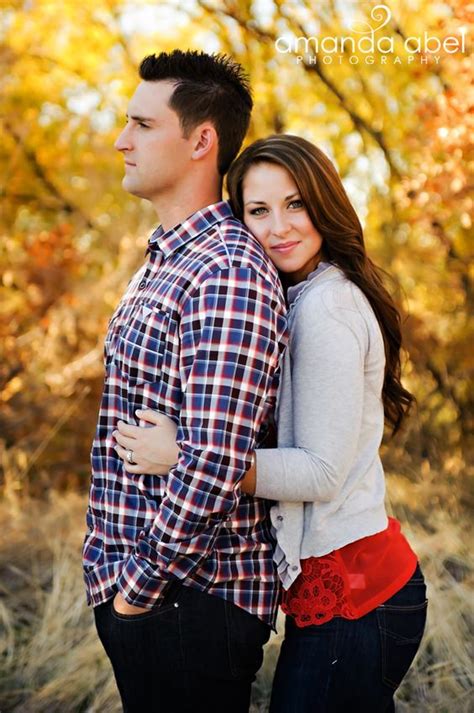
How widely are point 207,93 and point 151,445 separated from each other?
3.06 ft

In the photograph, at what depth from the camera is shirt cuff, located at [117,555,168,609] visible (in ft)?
6.12

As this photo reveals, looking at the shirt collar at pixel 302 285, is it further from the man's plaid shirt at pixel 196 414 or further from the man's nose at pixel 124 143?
the man's nose at pixel 124 143

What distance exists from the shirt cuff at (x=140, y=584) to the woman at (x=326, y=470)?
21 centimetres

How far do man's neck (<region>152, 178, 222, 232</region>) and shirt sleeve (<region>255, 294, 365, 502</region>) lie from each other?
44cm

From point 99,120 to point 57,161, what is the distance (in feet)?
1.55

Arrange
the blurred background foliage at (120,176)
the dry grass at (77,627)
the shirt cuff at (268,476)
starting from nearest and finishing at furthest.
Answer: the shirt cuff at (268,476) < the dry grass at (77,627) < the blurred background foliage at (120,176)

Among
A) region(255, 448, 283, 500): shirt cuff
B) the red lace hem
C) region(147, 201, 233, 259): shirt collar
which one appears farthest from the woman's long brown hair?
the red lace hem

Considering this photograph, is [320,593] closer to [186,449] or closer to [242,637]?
[242,637]

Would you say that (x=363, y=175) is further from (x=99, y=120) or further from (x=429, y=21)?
(x=99, y=120)

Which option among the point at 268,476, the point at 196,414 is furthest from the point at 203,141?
the point at 268,476

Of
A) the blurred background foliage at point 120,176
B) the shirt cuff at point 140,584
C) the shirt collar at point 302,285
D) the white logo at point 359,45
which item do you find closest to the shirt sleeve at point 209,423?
the shirt cuff at point 140,584

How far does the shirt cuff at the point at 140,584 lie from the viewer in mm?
1864

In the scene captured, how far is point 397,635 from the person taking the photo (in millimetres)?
2018

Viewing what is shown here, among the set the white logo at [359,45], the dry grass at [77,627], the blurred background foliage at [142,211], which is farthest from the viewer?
the white logo at [359,45]
